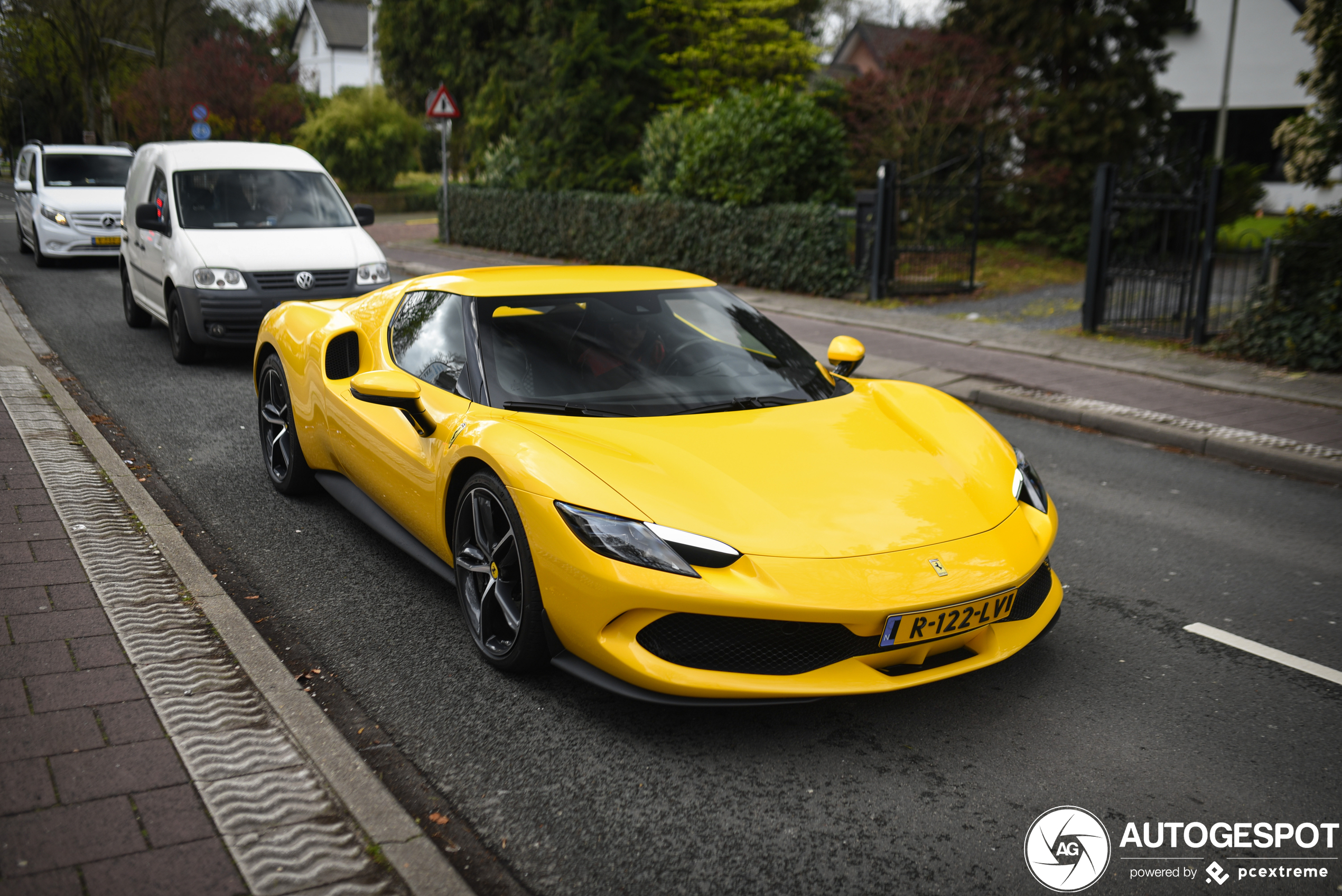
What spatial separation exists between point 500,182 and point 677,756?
855 inches

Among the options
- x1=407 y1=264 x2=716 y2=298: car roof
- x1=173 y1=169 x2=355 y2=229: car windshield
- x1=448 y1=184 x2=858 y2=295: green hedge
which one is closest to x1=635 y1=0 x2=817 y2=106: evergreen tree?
x1=448 y1=184 x2=858 y2=295: green hedge

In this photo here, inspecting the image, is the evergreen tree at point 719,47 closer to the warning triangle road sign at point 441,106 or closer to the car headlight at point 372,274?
the warning triangle road sign at point 441,106

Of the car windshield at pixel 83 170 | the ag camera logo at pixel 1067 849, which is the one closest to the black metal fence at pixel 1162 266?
the ag camera logo at pixel 1067 849

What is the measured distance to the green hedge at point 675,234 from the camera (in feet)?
49.9

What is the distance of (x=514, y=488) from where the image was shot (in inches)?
136

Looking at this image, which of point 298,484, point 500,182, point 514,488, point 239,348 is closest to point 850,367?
point 514,488

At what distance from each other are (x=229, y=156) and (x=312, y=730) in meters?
8.88

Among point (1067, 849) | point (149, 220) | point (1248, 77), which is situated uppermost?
point (1248, 77)

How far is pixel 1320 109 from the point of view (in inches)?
469

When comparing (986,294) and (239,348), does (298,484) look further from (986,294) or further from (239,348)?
(986,294)

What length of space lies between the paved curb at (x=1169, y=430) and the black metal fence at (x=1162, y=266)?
3545 millimetres

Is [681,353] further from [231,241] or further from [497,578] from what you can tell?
[231,241]
